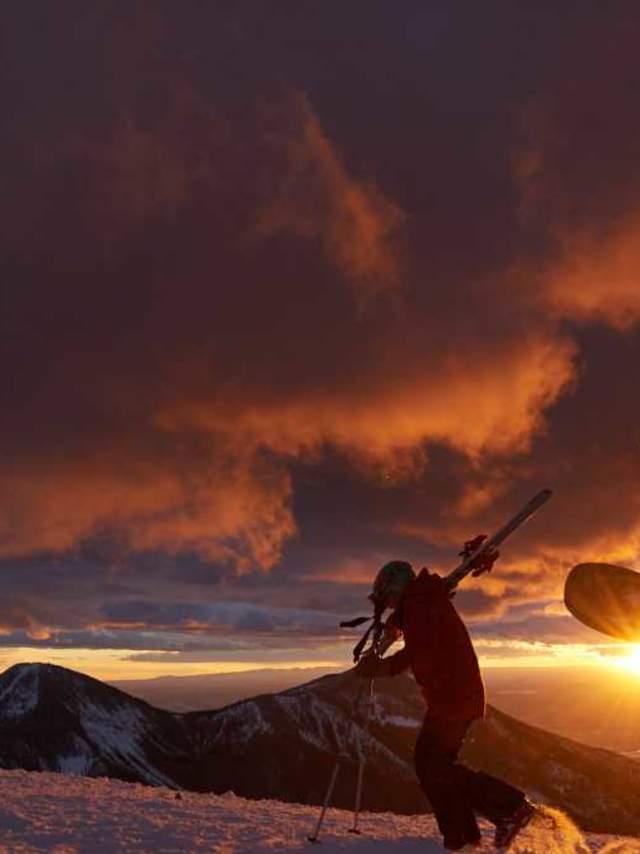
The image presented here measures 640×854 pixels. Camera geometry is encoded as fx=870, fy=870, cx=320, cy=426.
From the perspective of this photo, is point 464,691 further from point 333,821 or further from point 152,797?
point 152,797

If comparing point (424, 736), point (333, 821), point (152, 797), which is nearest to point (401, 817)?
point (333, 821)

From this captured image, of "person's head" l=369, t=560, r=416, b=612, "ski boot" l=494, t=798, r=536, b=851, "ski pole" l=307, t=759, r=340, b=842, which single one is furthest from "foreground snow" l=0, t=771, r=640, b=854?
"person's head" l=369, t=560, r=416, b=612

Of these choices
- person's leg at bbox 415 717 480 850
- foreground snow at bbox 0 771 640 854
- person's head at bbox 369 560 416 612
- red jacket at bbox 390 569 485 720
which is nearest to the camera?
person's leg at bbox 415 717 480 850

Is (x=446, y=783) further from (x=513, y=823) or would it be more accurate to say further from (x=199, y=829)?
(x=199, y=829)

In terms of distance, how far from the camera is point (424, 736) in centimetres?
1064

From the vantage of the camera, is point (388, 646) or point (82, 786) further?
point (82, 786)

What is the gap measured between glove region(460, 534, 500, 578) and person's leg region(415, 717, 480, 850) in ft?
6.99

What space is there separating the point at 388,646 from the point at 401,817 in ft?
17.5

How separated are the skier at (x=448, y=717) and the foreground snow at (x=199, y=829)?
68 cm

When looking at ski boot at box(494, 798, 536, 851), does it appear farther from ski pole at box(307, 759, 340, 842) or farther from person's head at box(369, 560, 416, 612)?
person's head at box(369, 560, 416, 612)

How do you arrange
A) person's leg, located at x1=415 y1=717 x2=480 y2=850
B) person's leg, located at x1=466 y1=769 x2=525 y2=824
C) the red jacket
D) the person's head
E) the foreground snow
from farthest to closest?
the person's head → the foreground snow → the red jacket → person's leg, located at x1=415 y1=717 x2=480 y2=850 → person's leg, located at x1=466 y1=769 x2=525 y2=824

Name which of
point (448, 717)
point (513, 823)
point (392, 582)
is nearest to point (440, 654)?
point (448, 717)

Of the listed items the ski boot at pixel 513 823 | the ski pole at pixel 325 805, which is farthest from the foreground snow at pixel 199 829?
the ski boot at pixel 513 823

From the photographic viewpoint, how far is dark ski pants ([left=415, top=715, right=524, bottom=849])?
10102 mm
